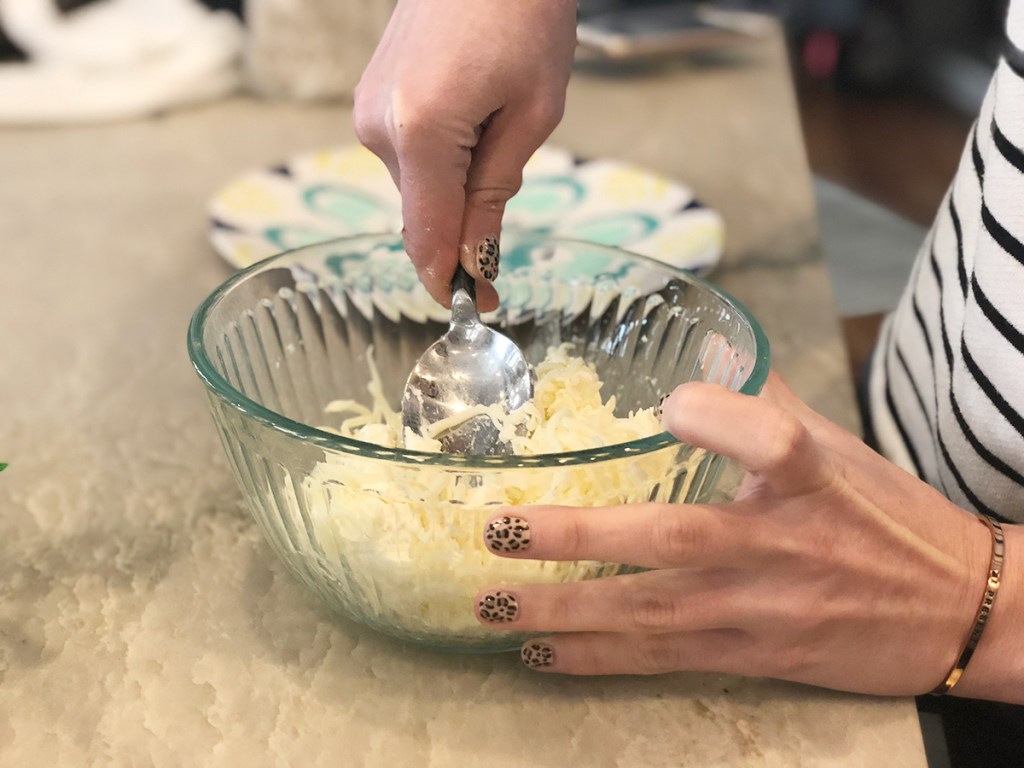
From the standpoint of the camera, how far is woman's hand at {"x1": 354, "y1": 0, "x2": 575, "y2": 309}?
0.59 m

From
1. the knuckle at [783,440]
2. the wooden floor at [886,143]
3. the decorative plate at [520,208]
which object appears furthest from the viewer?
the wooden floor at [886,143]

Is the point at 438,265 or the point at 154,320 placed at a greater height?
the point at 438,265

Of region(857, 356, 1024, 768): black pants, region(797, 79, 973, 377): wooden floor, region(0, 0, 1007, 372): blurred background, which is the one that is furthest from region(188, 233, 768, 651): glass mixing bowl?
region(797, 79, 973, 377): wooden floor

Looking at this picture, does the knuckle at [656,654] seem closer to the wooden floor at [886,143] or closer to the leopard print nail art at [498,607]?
the leopard print nail art at [498,607]

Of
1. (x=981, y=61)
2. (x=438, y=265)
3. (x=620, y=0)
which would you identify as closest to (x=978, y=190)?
(x=438, y=265)

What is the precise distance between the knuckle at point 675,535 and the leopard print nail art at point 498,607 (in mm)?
82

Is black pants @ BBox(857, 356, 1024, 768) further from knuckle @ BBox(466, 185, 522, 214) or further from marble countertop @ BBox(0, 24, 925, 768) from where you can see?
knuckle @ BBox(466, 185, 522, 214)

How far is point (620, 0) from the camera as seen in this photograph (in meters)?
2.85

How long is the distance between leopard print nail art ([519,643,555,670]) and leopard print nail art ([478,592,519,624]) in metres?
0.04

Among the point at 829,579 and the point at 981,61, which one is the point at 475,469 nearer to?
the point at 829,579

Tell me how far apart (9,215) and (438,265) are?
788 mm

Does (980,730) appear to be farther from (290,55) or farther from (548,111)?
(290,55)

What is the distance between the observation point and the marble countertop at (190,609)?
1.74ft

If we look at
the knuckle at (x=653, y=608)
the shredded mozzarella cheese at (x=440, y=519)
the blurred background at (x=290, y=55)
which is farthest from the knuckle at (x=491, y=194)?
the blurred background at (x=290, y=55)
